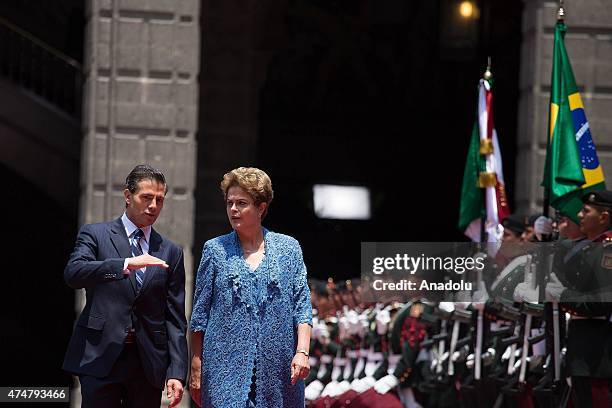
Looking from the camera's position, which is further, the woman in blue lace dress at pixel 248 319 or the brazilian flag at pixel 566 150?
the brazilian flag at pixel 566 150

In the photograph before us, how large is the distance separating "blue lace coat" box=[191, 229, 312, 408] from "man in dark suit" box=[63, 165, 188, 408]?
0.22 meters

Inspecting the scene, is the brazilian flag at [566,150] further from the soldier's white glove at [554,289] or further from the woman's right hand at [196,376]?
the woman's right hand at [196,376]

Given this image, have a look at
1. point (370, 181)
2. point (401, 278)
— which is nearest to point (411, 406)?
point (401, 278)

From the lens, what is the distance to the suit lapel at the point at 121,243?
23.6 feet

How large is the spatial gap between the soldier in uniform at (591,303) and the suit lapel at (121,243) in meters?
3.28

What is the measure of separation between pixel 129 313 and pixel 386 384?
4.89 metres

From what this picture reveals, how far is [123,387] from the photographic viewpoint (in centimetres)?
717

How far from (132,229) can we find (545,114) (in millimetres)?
6724

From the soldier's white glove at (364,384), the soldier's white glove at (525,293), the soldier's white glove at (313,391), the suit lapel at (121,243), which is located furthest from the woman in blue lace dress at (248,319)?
the soldier's white glove at (313,391)

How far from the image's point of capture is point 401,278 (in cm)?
970

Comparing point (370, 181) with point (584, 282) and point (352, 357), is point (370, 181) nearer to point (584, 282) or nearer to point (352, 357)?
point (352, 357)

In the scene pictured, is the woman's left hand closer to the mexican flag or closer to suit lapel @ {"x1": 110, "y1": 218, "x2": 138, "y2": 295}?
suit lapel @ {"x1": 110, "y1": 218, "x2": 138, "y2": 295}

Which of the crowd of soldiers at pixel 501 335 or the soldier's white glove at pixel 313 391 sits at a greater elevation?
the crowd of soldiers at pixel 501 335

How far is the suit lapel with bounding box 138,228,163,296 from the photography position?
720 centimetres
